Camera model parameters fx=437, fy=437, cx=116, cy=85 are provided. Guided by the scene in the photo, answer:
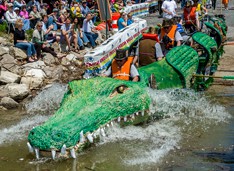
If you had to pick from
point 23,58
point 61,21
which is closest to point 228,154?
point 23,58

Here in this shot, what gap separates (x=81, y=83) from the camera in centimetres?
874

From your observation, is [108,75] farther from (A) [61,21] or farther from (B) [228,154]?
(A) [61,21]

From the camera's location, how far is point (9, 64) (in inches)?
526

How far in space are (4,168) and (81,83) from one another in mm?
2268

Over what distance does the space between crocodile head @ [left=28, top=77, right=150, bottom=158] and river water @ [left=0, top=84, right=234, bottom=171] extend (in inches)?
16.8

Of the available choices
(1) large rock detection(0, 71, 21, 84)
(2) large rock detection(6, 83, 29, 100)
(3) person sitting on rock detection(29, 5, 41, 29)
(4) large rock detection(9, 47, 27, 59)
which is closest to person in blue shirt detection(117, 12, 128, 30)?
(3) person sitting on rock detection(29, 5, 41, 29)

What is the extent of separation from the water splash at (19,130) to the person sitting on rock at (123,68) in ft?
7.33

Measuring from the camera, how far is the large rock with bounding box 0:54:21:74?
13.2m

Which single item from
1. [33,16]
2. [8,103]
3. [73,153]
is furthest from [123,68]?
[33,16]

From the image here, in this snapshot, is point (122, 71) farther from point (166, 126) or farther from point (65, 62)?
point (65, 62)

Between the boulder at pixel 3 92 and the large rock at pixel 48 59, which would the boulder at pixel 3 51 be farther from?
the boulder at pixel 3 92

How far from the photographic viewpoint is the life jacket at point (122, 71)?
9352 millimetres

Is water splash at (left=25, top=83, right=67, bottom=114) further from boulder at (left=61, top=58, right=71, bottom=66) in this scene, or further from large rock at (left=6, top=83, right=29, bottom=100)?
boulder at (left=61, top=58, right=71, bottom=66)

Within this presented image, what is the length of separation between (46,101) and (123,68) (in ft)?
9.99
